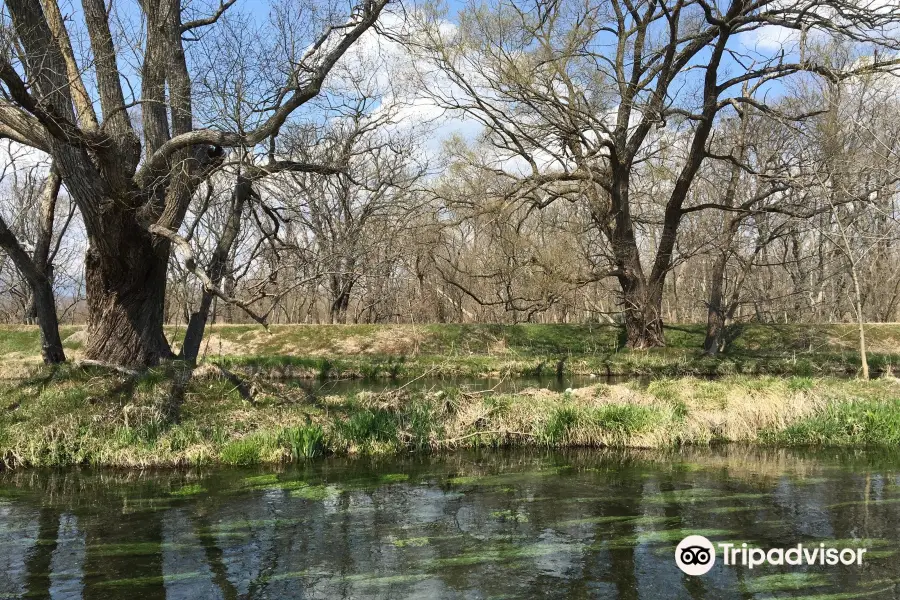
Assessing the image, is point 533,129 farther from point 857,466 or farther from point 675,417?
point 857,466

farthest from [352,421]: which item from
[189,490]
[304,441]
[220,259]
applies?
[220,259]

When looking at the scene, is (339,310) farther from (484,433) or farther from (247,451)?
(247,451)

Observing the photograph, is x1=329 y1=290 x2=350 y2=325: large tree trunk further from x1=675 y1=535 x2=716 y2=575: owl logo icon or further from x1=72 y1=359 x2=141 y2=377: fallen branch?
x1=675 y1=535 x2=716 y2=575: owl logo icon

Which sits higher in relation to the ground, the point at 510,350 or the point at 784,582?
the point at 510,350

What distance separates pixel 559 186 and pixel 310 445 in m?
14.3

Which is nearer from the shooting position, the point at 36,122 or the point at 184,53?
the point at 36,122

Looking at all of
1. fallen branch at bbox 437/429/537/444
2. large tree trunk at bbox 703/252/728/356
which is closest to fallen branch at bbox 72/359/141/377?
fallen branch at bbox 437/429/537/444

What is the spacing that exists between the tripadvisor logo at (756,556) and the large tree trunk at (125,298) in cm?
926

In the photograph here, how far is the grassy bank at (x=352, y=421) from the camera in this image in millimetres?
9719

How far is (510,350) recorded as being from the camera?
922 inches

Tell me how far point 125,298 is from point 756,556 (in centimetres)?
1017

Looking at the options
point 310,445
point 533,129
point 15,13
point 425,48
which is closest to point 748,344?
point 533,129

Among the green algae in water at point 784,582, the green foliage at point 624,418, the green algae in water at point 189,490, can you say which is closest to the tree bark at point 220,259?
the green algae in water at point 189,490

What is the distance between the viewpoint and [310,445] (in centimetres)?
990
